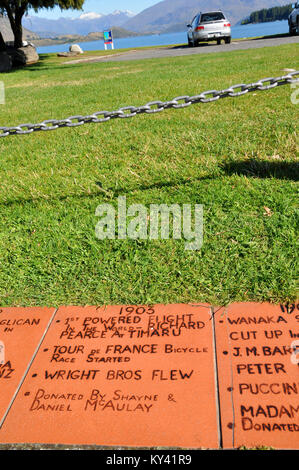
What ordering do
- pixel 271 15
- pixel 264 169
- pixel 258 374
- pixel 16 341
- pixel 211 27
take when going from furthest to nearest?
pixel 271 15 < pixel 211 27 < pixel 264 169 < pixel 16 341 < pixel 258 374

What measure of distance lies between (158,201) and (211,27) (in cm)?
1873

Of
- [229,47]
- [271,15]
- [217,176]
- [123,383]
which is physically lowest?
[123,383]

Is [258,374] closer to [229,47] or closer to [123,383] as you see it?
→ [123,383]

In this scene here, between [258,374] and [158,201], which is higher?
[158,201]

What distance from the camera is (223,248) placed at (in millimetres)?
2809

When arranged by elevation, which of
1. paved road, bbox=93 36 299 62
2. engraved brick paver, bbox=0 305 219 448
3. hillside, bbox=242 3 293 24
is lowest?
engraved brick paver, bbox=0 305 219 448

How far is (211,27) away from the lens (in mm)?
18828

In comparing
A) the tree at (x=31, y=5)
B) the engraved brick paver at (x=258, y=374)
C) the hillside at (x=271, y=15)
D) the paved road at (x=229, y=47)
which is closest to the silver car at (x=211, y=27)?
the paved road at (x=229, y=47)

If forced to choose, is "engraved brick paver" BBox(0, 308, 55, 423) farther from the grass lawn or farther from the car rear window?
the car rear window

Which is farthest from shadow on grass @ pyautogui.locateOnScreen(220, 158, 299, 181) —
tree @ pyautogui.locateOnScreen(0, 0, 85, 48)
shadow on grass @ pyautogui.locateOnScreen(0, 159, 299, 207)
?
tree @ pyautogui.locateOnScreen(0, 0, 85, 48)

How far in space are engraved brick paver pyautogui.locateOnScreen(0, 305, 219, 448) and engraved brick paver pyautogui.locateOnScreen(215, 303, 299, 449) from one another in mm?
78

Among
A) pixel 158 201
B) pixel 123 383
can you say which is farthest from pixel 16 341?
pixel 158 201

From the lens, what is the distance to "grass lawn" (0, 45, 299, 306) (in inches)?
102

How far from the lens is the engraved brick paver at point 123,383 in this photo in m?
1.70
